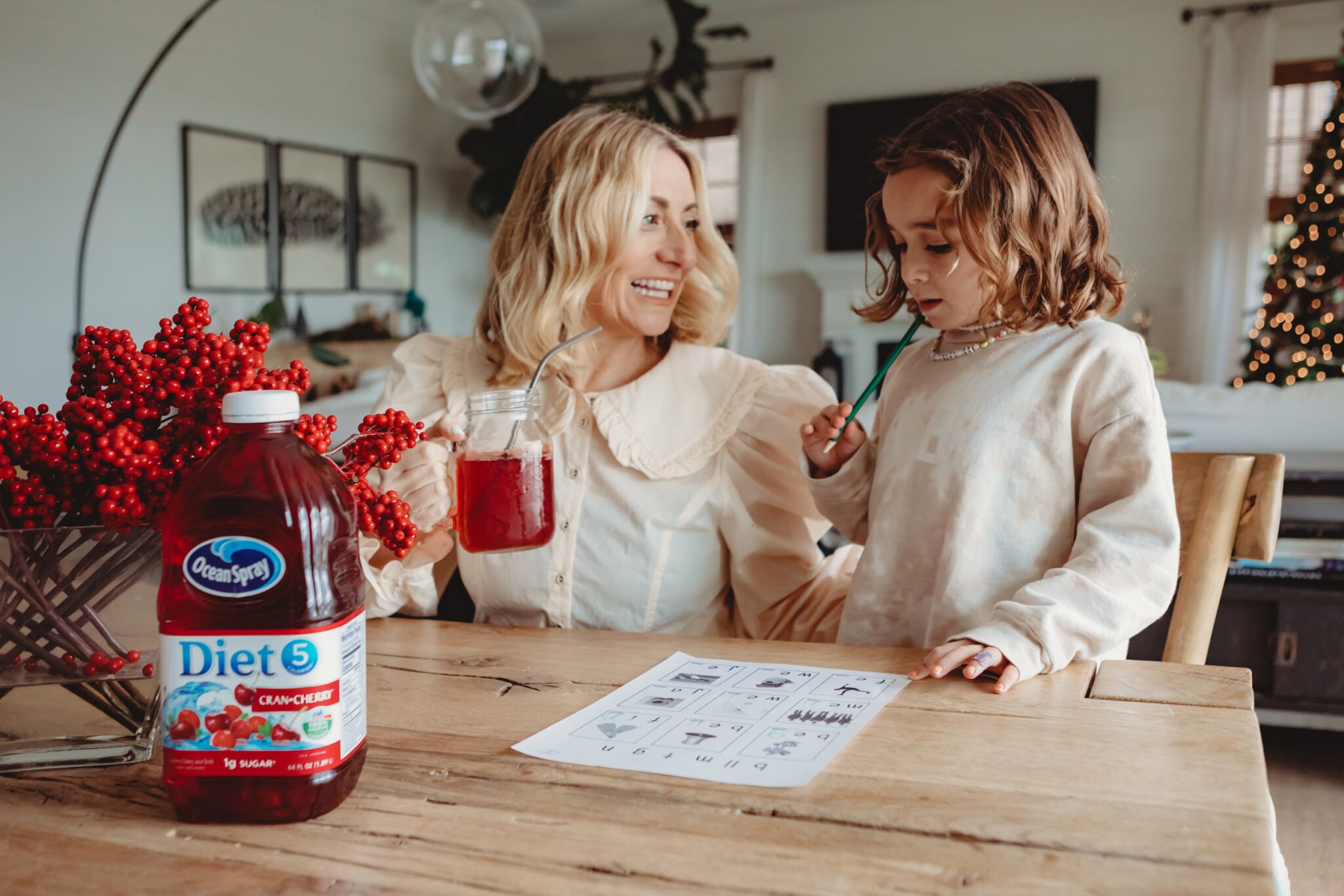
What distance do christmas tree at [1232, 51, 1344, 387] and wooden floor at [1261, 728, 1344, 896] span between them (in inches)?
88.0

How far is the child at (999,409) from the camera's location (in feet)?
3.52

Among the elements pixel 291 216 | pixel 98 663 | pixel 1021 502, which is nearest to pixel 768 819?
pixel 98 663

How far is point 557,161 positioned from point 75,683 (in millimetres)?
1041

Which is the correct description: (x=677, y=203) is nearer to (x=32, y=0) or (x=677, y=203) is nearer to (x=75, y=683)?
(x=75, y=683)

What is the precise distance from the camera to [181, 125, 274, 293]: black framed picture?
4.96m

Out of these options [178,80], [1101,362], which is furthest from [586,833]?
[178,80]

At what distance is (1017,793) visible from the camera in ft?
2.14

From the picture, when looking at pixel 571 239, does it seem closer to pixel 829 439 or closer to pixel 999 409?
pixel 829 439

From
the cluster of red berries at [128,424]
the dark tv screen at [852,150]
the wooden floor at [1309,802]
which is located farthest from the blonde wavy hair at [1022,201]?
the dark tv screen at [852,150]

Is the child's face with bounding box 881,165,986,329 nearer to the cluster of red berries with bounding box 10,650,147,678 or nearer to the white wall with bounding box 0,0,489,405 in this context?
the cluster of red berries with bounding box 10,650,147,678

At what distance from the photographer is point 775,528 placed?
146cm

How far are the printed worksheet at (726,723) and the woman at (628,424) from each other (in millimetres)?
470

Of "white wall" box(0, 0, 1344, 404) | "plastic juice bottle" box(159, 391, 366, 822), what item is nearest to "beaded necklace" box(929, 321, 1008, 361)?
"plastic juice bottle" box(159, 391, 366, 822)

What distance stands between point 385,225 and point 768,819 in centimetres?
602
